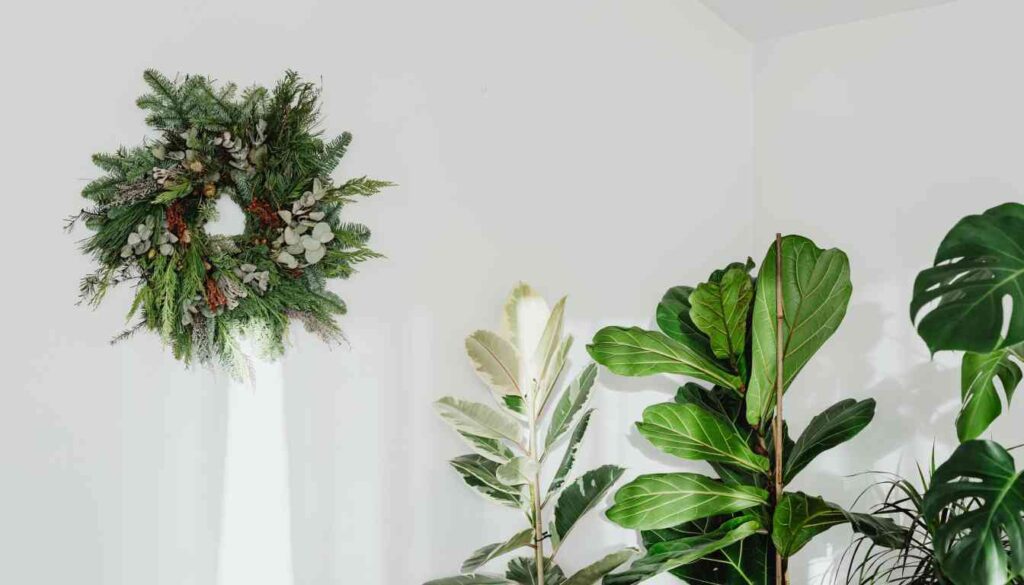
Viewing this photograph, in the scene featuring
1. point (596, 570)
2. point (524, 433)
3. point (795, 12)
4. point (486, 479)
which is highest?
point (795, 12)

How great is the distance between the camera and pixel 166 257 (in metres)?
1.55

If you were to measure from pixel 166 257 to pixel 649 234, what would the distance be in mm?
1553

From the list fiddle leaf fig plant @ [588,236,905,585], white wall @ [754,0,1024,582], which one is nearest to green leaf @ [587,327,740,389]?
fiddle leaf fig plant @ [588,236,905,585]

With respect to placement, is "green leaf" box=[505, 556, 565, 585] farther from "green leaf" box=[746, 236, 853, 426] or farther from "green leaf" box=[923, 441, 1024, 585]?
"green leaf" box=[923, 441, 1024, 585]

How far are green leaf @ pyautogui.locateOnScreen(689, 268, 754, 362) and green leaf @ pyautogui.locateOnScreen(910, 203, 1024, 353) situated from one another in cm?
65

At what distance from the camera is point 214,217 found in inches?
63.7

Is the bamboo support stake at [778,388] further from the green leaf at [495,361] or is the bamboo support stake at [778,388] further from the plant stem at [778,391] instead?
the green leaf at [495,361]

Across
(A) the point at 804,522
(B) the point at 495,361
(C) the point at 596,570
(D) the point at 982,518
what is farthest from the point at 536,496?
(D) the point at 982,518

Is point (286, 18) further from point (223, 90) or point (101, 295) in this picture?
point (101, 295)

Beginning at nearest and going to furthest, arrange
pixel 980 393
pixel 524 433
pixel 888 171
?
pixel 980 393, pixel 524 433, pixel 888 171

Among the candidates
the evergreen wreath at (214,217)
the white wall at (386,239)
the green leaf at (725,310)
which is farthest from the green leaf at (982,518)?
the evergreen wreath at (214,217)

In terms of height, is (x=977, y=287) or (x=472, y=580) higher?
(x=977, y=287)

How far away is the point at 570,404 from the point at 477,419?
9.6 inches

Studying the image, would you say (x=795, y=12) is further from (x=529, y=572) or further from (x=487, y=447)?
(x=529, y=572)
